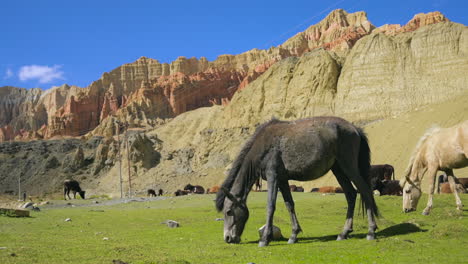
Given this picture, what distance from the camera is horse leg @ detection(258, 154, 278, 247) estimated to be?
11.0 meters

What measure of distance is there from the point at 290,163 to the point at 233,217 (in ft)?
6.72

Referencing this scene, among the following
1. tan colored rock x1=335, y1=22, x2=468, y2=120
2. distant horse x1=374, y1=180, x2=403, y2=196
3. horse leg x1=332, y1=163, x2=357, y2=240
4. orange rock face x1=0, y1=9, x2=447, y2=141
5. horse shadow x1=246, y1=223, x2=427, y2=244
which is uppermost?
orange rock face x1=0, y1=9, x2=447, y2=141

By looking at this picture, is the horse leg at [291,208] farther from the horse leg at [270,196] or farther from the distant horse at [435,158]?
the distant horse at [435,158]

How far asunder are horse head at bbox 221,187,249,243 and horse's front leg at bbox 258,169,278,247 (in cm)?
67

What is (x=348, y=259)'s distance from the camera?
871 centimetres

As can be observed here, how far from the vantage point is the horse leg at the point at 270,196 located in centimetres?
1105

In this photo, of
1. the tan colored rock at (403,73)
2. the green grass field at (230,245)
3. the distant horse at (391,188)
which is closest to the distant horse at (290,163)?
the green grass field at (230,245)

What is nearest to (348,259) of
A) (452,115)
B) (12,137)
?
A: (452,115)

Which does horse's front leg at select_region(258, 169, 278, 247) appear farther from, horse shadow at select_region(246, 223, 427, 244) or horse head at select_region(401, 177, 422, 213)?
horse head at select_region(401, 177, 422, 213)

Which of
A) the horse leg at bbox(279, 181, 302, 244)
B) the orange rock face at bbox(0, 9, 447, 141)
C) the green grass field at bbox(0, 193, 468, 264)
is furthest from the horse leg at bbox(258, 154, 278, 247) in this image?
the orange rock face at bbox(0, 9, 447, 141)

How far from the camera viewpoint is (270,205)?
36.9 feet

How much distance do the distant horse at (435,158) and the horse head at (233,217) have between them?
7589 mm

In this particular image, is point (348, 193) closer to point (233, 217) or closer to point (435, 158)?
point (233, 217)

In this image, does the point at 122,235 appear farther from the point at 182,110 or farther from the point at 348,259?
the point at 182,110
